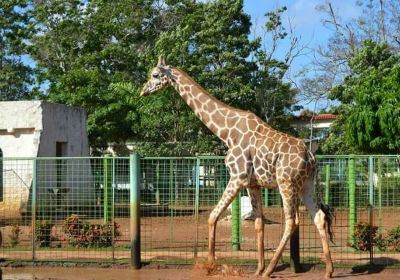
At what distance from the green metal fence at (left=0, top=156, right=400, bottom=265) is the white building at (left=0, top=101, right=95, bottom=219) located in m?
0.12

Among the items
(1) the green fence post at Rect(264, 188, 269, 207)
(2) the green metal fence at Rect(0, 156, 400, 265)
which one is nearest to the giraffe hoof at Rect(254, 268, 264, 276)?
(2) the green metal fence at Rect(0, 156, 400, 265)

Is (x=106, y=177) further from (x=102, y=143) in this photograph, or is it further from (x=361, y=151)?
(x=102, y=143)

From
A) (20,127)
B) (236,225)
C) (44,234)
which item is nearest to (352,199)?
(236,225)

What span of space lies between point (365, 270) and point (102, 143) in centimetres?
2028

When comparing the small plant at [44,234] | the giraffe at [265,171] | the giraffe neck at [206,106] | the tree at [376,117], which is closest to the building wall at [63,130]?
the small plant at [44,234]

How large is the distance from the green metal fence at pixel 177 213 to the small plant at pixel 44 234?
0.02 metres

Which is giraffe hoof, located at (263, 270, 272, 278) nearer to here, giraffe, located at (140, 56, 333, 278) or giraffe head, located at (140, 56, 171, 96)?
giraffe, located at (140, 56, 333, 278)

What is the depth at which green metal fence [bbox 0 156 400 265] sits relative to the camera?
41.4 feet

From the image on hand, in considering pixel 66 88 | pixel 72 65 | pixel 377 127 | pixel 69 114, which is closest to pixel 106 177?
pixel 69 114

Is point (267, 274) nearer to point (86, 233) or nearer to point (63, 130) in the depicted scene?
point (86, 233)

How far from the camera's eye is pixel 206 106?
39.4 ft

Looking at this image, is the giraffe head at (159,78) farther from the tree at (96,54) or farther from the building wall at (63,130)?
the tree at (96,54)

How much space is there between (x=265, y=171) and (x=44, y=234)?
514 cm

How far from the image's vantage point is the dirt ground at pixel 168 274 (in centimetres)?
1117
